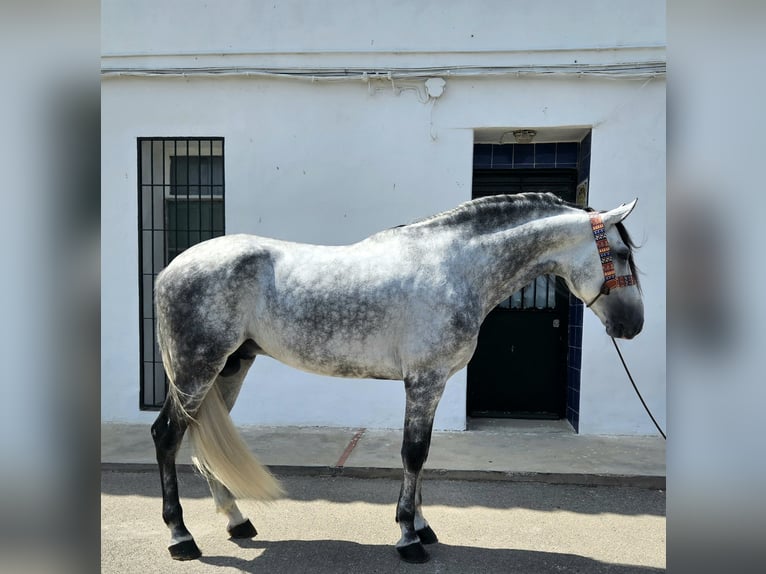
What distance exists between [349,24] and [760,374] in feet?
17.6

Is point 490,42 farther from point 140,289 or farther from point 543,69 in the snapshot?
point 140,289

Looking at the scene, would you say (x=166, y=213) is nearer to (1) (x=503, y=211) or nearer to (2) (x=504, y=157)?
(2) (x=504, y=157)

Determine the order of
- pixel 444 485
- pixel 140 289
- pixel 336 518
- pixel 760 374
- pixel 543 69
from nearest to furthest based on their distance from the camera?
pixel 760 374, pixel 336 518, pixel 444 485, pixel 543 69, pixel 140 289

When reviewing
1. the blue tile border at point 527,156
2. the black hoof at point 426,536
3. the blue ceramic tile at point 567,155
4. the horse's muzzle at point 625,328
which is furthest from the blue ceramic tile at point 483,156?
the black hoof at point 426,536

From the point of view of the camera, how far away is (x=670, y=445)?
1.00 metres

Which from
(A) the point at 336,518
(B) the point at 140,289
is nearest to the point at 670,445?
(A) the point at 336,518

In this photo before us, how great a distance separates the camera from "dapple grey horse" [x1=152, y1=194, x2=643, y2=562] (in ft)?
9.14

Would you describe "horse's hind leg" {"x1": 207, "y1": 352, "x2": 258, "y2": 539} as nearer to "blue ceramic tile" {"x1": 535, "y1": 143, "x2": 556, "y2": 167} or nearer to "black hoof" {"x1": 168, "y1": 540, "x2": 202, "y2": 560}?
"black hoof" {"x1": 168, "y1": 540, "x2": 202, "y2": 560}

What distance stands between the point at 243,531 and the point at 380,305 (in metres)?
1.54

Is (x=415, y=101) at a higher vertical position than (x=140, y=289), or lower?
higher

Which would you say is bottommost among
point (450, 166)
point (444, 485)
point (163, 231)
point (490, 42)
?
point (444, 485)

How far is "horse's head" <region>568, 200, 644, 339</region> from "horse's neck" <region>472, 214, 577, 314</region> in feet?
0.37

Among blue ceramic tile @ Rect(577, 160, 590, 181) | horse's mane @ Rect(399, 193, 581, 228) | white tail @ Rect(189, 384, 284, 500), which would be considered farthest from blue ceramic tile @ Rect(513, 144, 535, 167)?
white tail @ Rect(189, 384, 284, 500)

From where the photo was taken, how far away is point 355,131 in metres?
5.48
